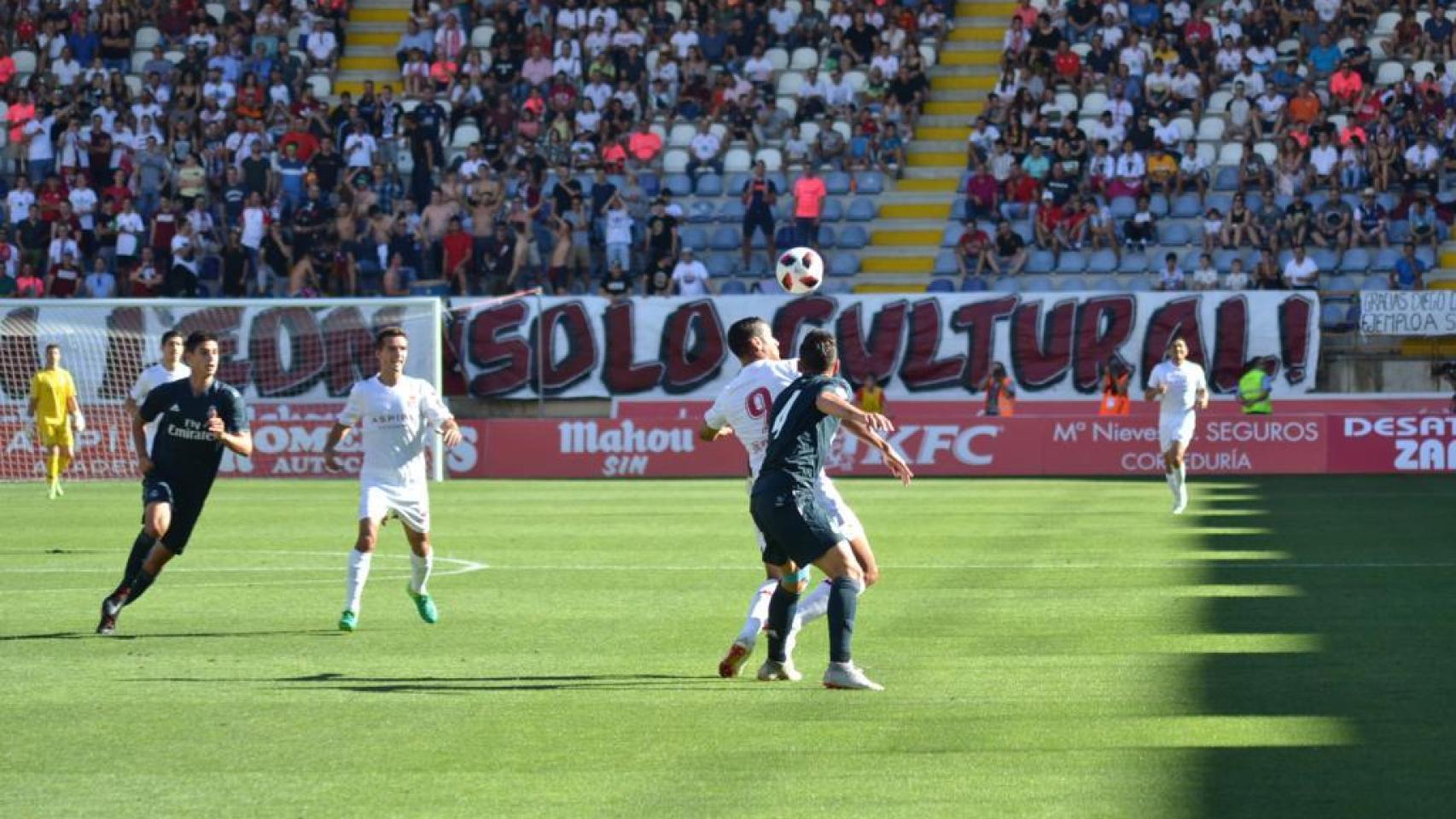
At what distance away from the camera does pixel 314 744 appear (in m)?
10.4

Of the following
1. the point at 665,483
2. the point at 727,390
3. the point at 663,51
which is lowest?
the point at 665,483

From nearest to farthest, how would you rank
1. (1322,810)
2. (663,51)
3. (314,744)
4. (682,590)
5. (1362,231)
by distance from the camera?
(1322,810) → (314,744) → (682,590) → (1362,231) → (663,51)

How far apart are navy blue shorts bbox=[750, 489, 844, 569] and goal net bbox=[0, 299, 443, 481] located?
25.2m

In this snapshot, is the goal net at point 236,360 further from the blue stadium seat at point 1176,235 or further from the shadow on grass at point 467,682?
the shadow on grass at point 467,682

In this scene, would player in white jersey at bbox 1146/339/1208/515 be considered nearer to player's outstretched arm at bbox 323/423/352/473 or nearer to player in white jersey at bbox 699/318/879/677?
player's outstretched arm at bbox 323/423/352/473

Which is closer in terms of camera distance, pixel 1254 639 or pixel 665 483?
pixel 1254 639

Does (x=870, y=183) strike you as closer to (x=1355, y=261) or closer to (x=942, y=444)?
(x=942, y=444)

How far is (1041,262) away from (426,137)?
475 inches

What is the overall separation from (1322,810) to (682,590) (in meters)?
10.1

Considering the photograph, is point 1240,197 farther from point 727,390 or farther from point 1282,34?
point 727,390

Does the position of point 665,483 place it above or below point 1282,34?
below

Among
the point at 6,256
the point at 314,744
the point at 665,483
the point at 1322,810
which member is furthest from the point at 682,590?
the point at 6,256

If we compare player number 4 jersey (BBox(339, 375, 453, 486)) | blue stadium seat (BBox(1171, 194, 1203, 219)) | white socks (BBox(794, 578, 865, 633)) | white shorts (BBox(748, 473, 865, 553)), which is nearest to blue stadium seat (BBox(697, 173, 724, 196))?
blue stadium seat (BBox(1171, 194, 1203, 219))

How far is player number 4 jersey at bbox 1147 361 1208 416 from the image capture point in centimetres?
2870
